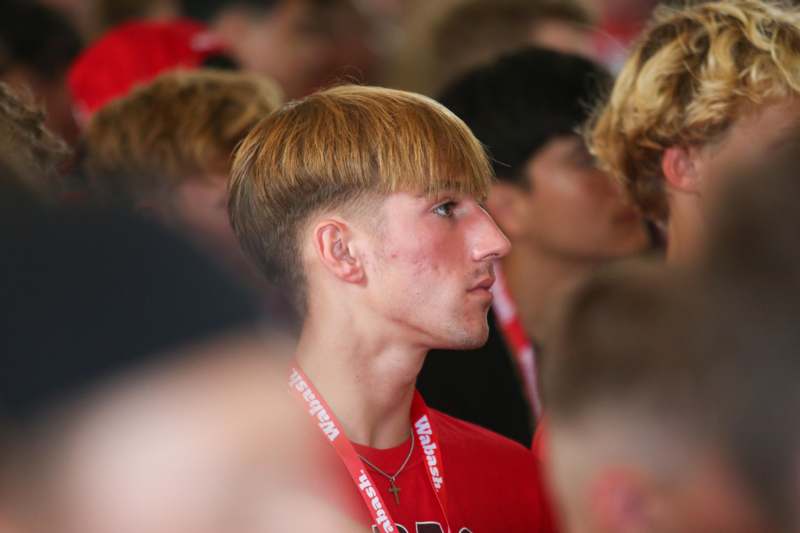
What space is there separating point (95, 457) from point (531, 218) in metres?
2.91

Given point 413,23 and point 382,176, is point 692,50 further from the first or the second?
point 413,23

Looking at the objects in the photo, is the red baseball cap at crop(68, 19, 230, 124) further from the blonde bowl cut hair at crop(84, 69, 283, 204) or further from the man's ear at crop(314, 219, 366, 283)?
the man's ear at crop(314, 219, 366, 283)

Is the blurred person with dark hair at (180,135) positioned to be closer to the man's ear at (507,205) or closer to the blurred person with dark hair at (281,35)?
the man's ear at (507,205)

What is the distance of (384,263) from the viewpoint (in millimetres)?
2160

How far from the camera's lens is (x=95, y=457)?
2.73 ft

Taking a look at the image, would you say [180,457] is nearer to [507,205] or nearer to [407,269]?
[407,269]

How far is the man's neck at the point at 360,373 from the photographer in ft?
7.04

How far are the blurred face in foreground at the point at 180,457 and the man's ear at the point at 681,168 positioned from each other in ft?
6.13

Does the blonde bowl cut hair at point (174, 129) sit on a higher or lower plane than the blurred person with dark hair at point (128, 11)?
lower

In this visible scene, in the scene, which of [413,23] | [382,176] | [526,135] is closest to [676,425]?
[382,176]

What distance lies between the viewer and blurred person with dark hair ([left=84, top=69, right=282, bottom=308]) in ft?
10.5

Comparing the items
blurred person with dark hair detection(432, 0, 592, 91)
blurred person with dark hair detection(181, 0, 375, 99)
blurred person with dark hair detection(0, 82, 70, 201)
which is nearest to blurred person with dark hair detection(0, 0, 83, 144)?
blurred person with dark hair detection(181, 0, 375, 99)

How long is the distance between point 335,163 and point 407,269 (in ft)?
0.75

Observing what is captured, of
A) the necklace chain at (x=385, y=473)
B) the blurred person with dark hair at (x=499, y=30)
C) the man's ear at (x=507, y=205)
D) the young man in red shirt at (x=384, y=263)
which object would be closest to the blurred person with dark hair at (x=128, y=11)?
the blurred person with dark hair at (x=499, y=30)
